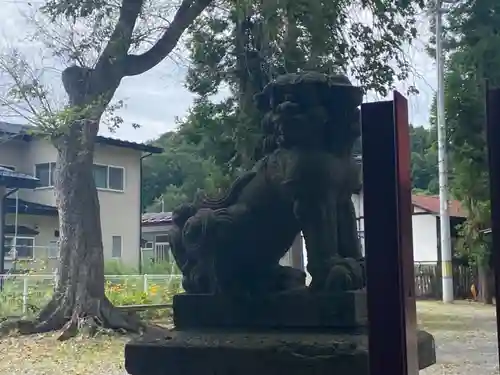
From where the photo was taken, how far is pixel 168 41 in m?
10.2

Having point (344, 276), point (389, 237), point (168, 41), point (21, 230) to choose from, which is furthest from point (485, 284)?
point (389, 237)

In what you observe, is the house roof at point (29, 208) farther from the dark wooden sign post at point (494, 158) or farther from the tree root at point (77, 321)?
the dark wooden sign post at point (494, 158)

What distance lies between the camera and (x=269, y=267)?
379 centimetres

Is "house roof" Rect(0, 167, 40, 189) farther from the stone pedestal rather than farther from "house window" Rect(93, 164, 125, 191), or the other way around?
the stone pedestal

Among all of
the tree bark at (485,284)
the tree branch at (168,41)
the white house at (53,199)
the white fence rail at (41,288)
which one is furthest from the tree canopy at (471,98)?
the white house at (53,199)

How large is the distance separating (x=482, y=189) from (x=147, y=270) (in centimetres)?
741

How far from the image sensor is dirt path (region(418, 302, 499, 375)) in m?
7.29

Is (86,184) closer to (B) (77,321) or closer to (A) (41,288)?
(B) (77,321)

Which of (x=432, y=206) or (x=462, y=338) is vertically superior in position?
(x=432, y=206)

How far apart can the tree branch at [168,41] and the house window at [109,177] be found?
26.2ft

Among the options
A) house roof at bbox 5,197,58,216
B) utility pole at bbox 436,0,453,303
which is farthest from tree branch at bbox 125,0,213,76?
house roof at bbox 5,197,58,216

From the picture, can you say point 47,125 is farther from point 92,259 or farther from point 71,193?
point 92,259

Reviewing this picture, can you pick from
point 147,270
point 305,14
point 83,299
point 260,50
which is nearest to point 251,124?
point 260,50

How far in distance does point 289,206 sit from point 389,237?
6.69 feet
